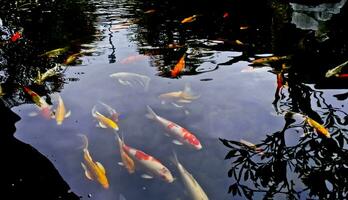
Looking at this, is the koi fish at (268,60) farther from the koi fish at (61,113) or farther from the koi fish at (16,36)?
the koi fish at (16,36)

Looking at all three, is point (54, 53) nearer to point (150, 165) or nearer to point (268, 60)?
point (268, 60)

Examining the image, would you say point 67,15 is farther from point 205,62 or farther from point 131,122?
point 131,122

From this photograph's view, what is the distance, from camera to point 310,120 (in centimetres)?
412

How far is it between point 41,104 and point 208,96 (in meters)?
2.59

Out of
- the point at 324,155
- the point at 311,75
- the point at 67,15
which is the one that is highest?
the point at 67,15

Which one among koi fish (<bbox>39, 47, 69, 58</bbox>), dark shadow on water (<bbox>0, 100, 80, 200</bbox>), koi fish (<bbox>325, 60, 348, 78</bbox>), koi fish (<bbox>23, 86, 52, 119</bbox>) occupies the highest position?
koi fish (<bbox>39, 47, 69, 58</bbox>)

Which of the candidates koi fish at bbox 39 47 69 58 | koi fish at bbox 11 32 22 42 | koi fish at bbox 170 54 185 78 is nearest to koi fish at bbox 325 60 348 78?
koi fish at bbox 170 54 185 78

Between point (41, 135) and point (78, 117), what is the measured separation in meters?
0.59

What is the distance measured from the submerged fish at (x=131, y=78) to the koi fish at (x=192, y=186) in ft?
Answer: 7.90

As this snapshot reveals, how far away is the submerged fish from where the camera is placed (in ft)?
18.2

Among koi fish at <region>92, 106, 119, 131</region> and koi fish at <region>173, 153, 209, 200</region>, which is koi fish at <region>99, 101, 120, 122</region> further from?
koi fish at <region>173, 153, 209, 200</region>

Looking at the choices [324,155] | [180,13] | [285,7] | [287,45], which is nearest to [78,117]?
[324,155]

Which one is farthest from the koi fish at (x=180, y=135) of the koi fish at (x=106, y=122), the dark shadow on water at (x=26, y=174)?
the dark shadow on water at (x=26, y=174)

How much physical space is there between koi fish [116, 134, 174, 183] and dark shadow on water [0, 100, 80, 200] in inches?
29.2
